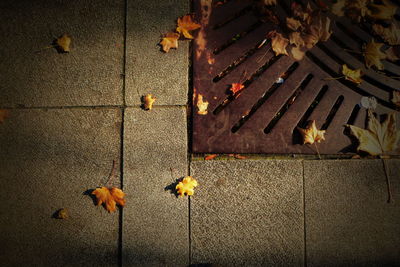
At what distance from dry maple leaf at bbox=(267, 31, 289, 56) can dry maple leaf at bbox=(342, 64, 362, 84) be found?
0.49m

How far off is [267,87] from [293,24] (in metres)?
0.55

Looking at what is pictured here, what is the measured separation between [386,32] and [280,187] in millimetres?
1533

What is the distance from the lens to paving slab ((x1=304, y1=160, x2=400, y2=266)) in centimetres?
172

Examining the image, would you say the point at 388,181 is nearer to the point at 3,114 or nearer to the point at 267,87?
the point at 267,87

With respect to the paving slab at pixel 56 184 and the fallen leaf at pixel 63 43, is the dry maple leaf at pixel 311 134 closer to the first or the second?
the paving slab at pixel 56 184

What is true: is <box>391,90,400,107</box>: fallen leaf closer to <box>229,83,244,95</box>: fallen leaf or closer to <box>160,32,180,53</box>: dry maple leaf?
<box>229,83,244,95</box>: fallen leaf

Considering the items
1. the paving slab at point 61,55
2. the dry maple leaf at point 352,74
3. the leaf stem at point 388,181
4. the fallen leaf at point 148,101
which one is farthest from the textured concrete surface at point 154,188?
the leaf stem at point 388,181

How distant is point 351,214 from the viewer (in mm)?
1759

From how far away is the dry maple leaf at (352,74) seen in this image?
1.89m

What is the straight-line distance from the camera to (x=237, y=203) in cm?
175

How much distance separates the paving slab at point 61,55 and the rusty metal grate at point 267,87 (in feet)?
2.21

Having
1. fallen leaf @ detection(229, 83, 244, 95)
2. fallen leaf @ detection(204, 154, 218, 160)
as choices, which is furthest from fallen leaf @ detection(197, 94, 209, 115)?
fallen leaf @ detection(204, 154, 218, 160)

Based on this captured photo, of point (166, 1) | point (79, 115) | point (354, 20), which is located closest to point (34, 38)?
point (79, 115)

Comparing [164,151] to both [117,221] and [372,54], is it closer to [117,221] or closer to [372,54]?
[117,221]
